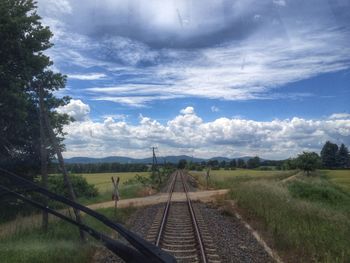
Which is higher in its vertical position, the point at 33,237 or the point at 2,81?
the point at 2,81

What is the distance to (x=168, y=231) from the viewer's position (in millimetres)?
14828

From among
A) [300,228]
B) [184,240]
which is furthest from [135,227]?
[300,228]

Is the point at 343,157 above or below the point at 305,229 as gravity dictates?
above

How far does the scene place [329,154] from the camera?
142m

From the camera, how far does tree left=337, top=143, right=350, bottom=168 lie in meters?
142

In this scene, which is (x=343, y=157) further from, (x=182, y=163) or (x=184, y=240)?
(x=184, y=240)

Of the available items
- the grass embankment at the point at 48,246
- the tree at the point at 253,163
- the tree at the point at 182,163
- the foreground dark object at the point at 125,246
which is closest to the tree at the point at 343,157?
the tree at the point at 253,163

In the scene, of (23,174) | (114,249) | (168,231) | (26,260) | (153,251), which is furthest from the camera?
(23,174)

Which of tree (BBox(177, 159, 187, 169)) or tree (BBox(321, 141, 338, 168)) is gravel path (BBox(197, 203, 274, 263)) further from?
tree (BBox(177, 159, 187, 169))

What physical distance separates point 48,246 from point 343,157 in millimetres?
147674

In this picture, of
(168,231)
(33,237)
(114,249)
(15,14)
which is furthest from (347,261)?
(15,14)

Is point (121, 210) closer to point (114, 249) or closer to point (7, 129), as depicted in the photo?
point (7, 129)

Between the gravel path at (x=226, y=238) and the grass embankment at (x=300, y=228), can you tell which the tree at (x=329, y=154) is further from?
the gravel path at (x=226, y=238)

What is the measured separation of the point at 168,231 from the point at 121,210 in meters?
7.72
